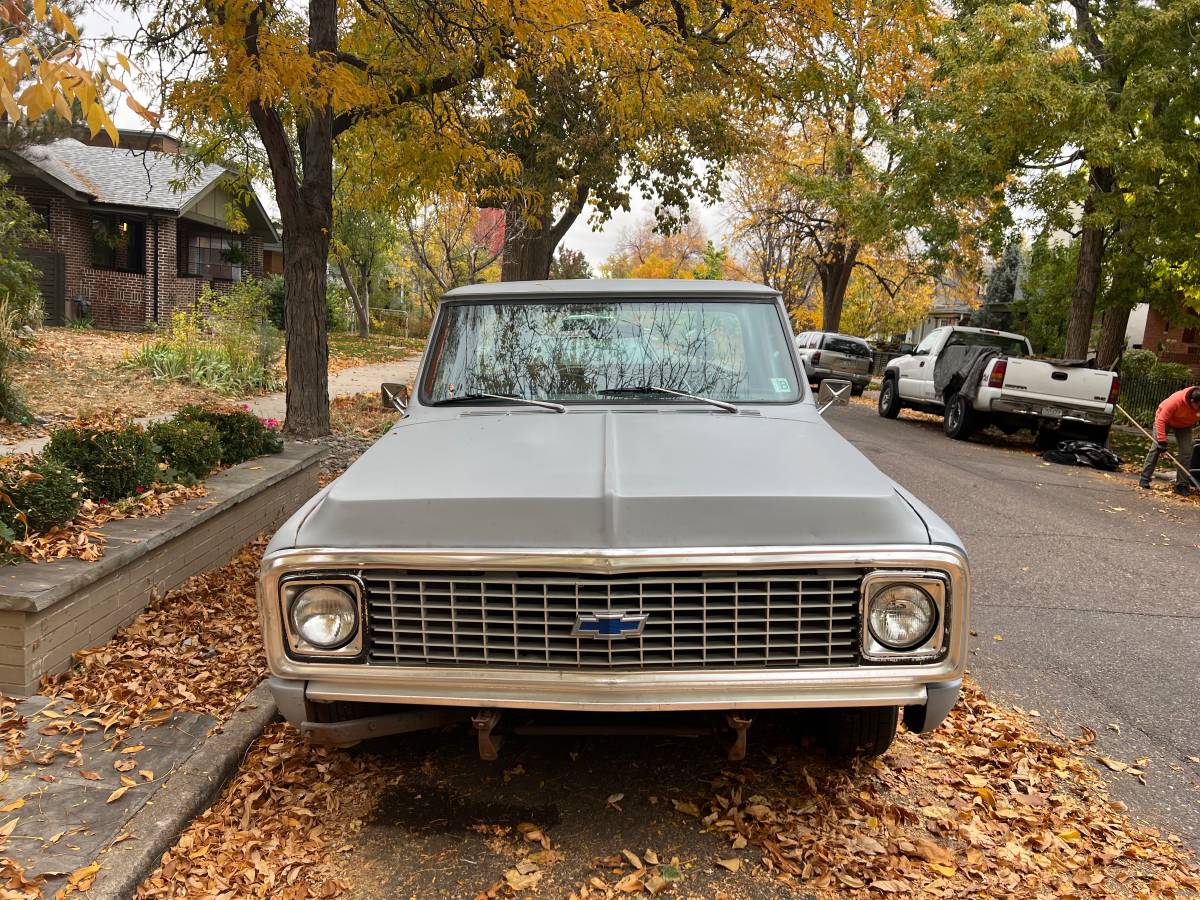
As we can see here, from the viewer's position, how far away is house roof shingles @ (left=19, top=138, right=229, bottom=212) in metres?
23.6

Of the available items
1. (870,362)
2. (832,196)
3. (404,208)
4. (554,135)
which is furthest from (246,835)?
(870,362)

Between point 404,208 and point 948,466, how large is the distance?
7.86 metres

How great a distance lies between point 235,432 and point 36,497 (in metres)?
2.40

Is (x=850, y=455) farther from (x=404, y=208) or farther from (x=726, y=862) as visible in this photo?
(x=404, y=208)

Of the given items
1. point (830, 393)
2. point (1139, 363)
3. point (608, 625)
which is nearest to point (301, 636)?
point (608, 625)

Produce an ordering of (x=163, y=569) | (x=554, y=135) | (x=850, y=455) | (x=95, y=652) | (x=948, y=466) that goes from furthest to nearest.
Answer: (x=554, y=135) → (x=948, y=466) → (x=163, y=569) → (x=95, y=652) → (x=850, y=455)

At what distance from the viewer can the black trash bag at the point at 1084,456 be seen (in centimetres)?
1291

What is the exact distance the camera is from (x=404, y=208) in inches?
427

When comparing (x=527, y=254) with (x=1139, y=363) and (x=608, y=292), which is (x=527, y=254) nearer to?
(x=1139, y=363)

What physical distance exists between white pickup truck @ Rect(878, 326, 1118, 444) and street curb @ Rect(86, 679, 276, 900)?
13080 mm

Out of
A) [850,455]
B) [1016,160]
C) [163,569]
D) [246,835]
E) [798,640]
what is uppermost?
[1016,160]

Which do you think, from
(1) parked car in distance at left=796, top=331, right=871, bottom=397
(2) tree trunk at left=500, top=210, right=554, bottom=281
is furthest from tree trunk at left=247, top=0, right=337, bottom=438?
(1) parked car in distance at left=796, top=331, right=871, bottom=397

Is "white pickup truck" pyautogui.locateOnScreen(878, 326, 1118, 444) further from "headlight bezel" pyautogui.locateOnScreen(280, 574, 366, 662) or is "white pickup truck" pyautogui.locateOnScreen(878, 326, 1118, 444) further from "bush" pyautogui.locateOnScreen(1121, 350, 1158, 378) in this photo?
"headlight bezel" pyautogui.locateOnScreen(280, 574, 366, 662)

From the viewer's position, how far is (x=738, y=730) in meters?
2.84
